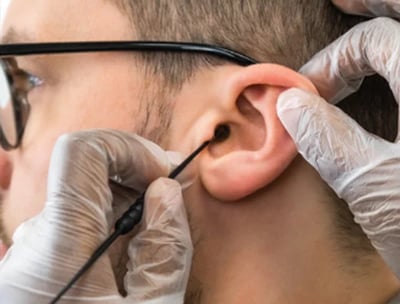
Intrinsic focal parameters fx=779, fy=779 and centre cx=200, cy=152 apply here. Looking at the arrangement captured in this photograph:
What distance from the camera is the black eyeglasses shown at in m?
1.07

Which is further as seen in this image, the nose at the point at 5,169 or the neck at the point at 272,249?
the nose at the point at 5,169

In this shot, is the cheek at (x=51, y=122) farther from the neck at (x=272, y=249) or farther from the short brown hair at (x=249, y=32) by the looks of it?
the neck at (x=272, y=249)

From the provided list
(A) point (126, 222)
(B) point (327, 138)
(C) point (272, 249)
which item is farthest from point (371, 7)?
(A) point (126, 222)

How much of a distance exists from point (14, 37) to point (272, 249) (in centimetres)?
49

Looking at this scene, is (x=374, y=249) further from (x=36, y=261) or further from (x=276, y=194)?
(x=36, y=261)

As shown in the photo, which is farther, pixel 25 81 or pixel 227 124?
pixel 25 81

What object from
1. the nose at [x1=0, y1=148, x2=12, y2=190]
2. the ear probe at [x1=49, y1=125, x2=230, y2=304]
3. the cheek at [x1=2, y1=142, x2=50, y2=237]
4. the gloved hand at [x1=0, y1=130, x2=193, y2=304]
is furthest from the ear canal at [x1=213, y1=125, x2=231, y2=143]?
the nose at [x1=0, y1=148, x2=12, y2=190]

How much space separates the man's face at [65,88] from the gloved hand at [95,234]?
3.9 inches

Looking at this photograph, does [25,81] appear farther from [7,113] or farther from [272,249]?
[272,249]

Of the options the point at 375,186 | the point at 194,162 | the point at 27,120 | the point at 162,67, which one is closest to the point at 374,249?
the point at 375,186

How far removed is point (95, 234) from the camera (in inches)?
36.6

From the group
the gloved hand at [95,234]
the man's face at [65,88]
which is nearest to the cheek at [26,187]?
the man's face at [65,88]

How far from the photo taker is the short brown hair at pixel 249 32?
108 centimetres

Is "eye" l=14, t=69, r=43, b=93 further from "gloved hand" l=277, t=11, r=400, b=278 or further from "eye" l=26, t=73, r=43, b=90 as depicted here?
"gloved hand" l=277, t=11, r=400, b=278
